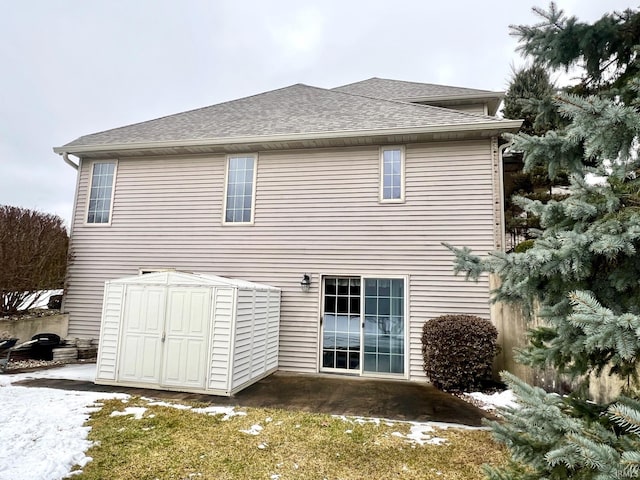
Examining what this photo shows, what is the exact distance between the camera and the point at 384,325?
23.7 ft

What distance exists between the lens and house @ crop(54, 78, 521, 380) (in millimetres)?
7176

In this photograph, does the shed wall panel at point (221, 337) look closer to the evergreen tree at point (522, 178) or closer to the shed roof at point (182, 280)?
the shed roof at point (182, 280)

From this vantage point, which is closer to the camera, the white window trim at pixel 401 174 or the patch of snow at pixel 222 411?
the patch of snow at pixel 222 411

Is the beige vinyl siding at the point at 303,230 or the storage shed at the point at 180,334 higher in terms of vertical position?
the beige vinyl siding at the point at 303,230

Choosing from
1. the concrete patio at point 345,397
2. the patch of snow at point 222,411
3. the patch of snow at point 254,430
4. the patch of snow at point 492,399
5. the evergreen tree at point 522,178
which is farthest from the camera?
the evergreen tree at point 522,178

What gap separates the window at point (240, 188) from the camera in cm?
824

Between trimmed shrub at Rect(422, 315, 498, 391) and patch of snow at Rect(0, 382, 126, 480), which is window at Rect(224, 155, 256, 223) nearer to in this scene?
patch of snow at Rect(0, 382, 126, 480)

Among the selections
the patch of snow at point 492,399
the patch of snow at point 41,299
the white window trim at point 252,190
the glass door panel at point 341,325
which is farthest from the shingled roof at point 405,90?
the patch of snow at point 41,299

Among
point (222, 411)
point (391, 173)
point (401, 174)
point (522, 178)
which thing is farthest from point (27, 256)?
point (522, 178)

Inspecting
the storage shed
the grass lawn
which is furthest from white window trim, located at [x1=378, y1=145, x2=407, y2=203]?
the grass lawn

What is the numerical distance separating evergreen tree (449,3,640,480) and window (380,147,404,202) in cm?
517

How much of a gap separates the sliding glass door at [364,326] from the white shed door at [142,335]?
3.19 meters

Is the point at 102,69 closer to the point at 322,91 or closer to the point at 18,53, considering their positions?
the point at 18,53

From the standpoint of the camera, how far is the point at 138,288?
6.27 m
